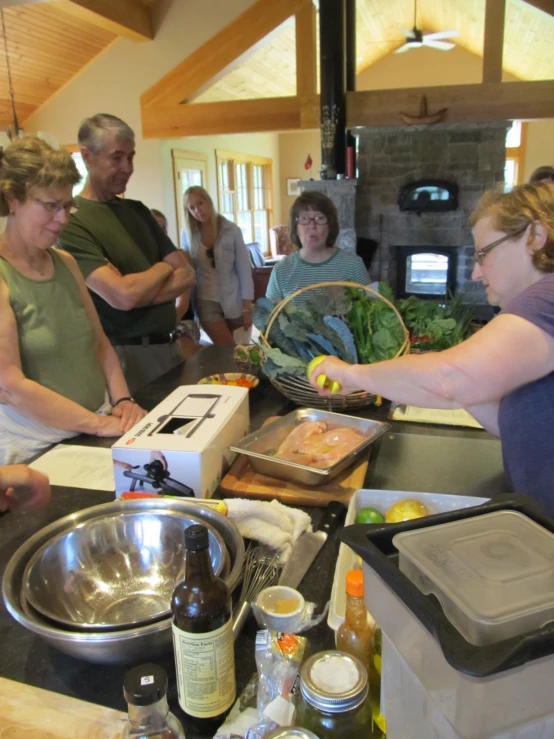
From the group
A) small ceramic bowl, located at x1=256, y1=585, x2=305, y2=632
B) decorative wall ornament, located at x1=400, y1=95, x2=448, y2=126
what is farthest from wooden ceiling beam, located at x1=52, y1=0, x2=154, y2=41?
small ceramic bowl, located at x1=256, y1=585, x2=305, y2=632

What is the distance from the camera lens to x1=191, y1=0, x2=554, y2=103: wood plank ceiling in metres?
5.82

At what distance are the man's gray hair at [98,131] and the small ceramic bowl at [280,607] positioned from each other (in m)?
1.80

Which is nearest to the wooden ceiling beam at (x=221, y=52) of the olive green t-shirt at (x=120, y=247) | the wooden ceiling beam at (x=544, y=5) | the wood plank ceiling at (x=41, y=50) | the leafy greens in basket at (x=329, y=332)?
the wood plank ceiling at (x=41, y=50)

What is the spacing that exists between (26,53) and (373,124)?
11.2 ft

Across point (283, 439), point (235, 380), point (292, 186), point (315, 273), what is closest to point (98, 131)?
point (235, 380)

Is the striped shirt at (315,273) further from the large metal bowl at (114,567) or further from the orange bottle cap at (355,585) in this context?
the orange bottle cap at (355,585)

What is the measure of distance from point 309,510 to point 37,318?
0.90m

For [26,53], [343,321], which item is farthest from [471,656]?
[26,53]

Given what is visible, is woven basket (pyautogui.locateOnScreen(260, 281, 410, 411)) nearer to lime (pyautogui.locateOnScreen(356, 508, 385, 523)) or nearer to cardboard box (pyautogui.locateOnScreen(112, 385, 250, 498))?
cardboard box (pyautogui.locateOnScreen(112, 385, 250, 498))

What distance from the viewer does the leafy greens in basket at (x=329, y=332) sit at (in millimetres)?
1719

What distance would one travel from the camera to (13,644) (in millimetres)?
839

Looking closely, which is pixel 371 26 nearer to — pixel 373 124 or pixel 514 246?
pixel 373 124

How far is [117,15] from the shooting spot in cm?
527

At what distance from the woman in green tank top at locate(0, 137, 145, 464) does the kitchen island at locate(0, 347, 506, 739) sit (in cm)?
11
